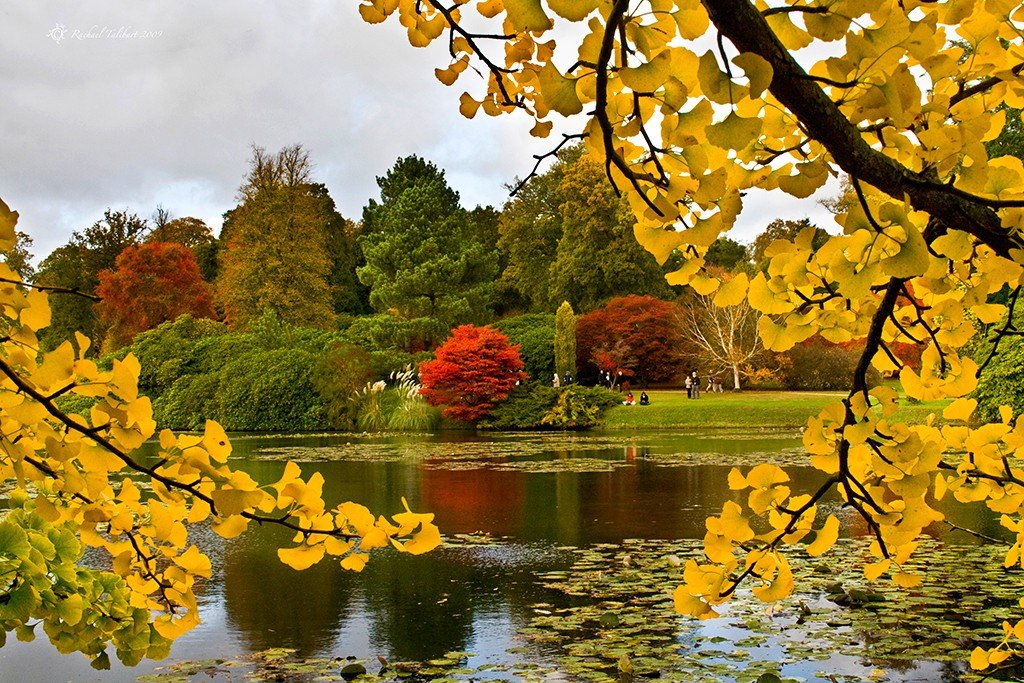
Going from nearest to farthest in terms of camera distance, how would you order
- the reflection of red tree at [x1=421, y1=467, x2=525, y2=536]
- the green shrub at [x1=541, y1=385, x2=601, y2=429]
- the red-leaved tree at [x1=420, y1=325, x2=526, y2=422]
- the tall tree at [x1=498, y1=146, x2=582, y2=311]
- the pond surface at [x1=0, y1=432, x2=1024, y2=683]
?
the pond surface at [x1=0, y1=432, x2=1024, y2=683], the reflection of red tree at [x1=421, y1=467, x2=525, y2=536], the green shrub at [x1=541, y1=385, x2=601, y2=429], the red-leaved tree at [x1=420, y1=325, x2=526, y2=422], the tall tree at [x1=498, y1=146, x2=582, y2=311]

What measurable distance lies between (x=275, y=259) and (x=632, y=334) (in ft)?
35.4

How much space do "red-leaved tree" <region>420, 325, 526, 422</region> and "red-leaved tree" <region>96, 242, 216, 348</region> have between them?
12650 mm

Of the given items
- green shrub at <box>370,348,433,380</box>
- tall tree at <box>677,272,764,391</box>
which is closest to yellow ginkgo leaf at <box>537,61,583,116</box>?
green shrub at <box>370,348,433,380</box>

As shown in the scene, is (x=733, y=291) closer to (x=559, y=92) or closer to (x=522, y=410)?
(x=559, y=92)

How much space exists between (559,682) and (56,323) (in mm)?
30262

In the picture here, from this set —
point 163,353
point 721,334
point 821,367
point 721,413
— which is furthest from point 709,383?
point 163,353

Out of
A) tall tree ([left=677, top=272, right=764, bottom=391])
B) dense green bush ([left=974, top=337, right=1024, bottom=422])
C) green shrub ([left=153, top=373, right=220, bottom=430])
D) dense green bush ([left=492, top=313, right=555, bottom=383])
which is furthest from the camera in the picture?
tall tree ([left=677, top=272, right=764, bottom=391])

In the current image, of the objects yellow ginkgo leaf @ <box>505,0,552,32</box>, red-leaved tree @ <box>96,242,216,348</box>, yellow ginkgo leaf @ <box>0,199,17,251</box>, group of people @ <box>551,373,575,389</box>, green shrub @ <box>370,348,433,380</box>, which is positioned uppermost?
red-leaved tree @ <box>96,242,216,348</box>

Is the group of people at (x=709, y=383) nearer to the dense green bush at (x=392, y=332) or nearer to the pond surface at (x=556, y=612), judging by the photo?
the dense green bush at (x=392, y=332)

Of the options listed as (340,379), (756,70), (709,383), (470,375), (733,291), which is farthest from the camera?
(709,383)

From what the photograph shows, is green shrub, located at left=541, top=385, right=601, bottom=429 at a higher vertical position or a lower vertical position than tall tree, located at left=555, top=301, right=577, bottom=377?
lower

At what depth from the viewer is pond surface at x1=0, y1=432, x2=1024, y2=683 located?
345 cm

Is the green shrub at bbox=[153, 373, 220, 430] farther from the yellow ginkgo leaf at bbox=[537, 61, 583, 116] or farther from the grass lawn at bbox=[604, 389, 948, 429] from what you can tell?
the yellow ginkgo leaf at bbox=[537, 61, 583, 116]

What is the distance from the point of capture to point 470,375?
1811cm
